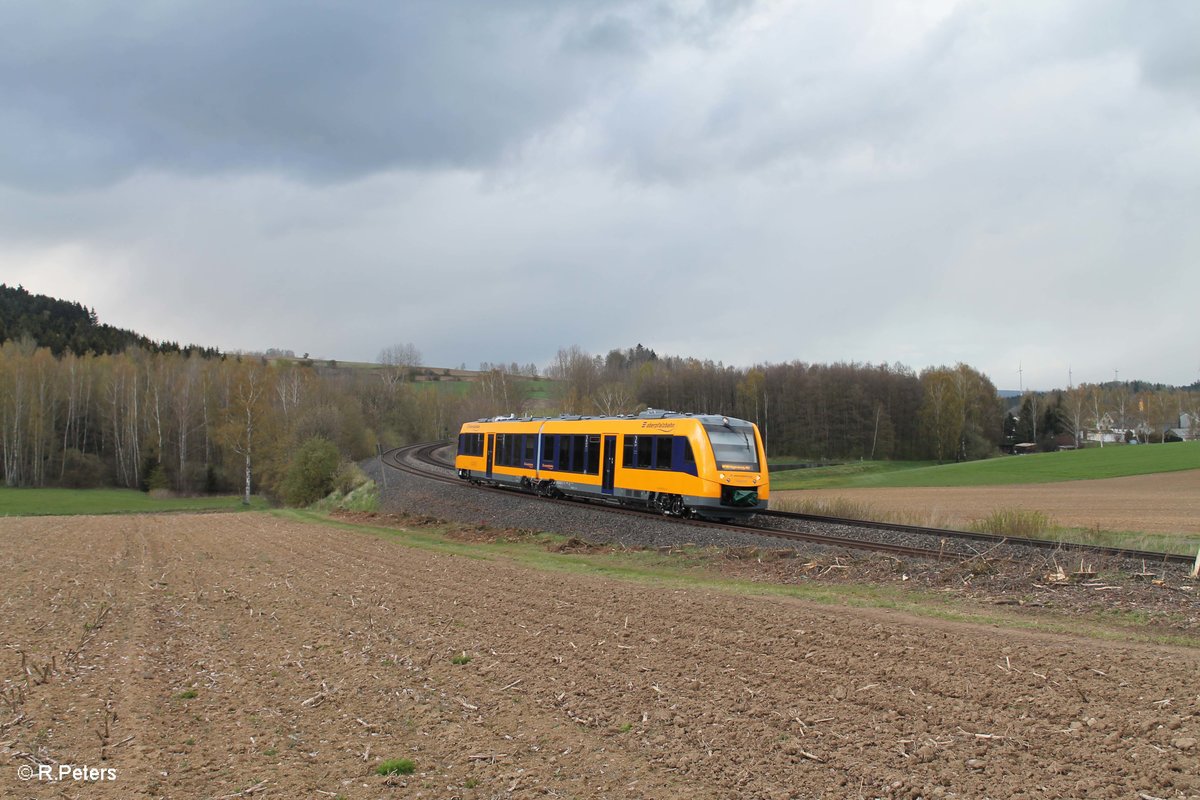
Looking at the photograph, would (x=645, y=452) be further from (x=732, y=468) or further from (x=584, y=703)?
(x=584, y=703)

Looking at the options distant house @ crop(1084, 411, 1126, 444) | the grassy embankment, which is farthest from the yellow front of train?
distant house @ crop(1084, 411, 1126, 444)

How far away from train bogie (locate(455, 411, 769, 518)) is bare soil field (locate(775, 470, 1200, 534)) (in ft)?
22.5

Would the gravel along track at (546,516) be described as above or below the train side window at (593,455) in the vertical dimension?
below

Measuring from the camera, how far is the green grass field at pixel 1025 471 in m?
61.5

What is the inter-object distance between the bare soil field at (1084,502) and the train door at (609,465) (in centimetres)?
980

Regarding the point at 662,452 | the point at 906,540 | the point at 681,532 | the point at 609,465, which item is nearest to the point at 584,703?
the point at 681,532

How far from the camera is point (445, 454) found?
206 ft

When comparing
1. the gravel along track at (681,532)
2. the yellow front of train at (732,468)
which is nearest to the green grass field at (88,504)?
the gravel along track at (681,532)

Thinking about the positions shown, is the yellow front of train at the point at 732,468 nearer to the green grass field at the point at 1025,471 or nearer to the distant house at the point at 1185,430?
the green grass field at the point at 1025,471

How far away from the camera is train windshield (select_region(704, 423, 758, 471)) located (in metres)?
21.5

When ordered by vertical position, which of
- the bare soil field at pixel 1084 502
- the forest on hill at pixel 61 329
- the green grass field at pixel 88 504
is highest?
the forest on hill at pixel 61 329

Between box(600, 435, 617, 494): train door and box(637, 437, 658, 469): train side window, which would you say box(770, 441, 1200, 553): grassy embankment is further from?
box(637, 437, 658, 469): train side window

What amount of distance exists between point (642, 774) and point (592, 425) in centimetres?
2094

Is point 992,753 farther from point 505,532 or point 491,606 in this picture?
point 505,532
